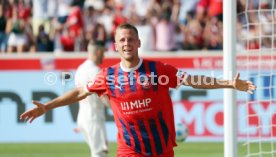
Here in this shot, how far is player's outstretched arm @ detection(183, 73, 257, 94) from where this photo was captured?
7453 mm

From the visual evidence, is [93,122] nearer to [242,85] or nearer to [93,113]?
[93,113]

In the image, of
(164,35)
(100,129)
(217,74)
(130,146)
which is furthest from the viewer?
(164,35)

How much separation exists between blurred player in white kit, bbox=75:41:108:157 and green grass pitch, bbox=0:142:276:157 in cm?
230

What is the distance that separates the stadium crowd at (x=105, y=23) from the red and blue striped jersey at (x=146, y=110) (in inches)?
402

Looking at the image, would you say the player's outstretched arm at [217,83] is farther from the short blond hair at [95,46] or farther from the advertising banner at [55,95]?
the advertising banner at [55,95]

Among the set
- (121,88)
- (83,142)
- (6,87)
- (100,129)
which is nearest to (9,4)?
(6,87)

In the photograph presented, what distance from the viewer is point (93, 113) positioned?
12320 mm

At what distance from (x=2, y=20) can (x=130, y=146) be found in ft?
38.2

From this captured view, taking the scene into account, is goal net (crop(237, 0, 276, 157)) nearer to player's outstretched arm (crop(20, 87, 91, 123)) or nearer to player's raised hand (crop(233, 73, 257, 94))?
player's raised hand (crop(233, 73, 257, 94))

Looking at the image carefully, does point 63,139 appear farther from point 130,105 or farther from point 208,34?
point 130,105

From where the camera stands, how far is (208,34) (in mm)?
18500

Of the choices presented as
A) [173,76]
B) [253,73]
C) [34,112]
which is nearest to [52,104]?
[34,112]

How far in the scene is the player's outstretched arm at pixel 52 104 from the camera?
754cm

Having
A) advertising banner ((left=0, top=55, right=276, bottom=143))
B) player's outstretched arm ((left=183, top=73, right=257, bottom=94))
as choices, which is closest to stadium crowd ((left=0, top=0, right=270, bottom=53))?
advertising banner ((left=0, top=55, right=276, bottom=143))
